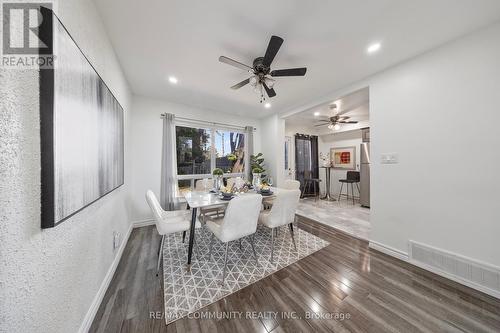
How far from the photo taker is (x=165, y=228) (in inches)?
72.1

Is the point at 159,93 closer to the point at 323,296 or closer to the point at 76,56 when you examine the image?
the point at 76,56

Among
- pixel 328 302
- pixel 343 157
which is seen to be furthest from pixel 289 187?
pixel 343 157

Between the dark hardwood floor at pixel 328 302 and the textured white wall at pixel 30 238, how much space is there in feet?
1.37

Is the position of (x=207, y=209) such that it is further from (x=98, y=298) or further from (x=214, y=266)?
(x=98, y=298)

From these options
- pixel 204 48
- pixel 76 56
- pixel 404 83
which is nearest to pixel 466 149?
pixel 404 83

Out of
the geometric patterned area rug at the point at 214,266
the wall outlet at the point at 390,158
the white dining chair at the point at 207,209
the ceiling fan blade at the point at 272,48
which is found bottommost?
the geometric patterned area rug at the point at 214,266

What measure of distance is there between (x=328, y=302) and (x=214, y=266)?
1238 millimetres

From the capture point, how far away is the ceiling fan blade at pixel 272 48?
1489 mm

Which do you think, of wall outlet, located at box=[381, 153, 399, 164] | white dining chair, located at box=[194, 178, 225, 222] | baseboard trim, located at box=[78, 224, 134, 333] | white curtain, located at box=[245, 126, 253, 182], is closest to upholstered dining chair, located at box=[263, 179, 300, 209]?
white dining chair, located at box=[194, 178, 225, 222]

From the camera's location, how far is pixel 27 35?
70cm

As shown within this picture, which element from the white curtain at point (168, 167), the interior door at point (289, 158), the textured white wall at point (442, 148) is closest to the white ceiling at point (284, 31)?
the textured white wall at point (442, 148)

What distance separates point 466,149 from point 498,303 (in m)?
1.43

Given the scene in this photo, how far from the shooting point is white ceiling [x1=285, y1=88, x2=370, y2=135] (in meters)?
3.29

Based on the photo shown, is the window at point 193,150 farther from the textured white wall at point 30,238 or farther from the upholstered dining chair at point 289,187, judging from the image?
the textured white wall at point 30,238
